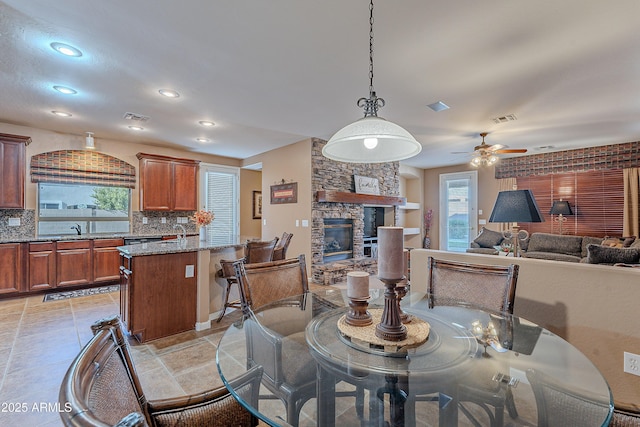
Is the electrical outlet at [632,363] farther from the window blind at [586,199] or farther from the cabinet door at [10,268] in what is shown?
the cabinet door at [10,268]

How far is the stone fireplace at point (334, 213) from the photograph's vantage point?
4.99 m

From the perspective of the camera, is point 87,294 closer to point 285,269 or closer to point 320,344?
point 285,269

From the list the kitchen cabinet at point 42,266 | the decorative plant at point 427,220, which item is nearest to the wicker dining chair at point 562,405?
the kitchen cabinet at point 42,266

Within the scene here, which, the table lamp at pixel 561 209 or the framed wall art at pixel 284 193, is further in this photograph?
the table lamp at pixel 561 209

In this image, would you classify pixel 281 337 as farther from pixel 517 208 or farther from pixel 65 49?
pixel 65 49

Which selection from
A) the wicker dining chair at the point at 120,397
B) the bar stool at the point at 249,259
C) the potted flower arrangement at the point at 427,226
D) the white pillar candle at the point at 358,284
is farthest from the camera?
the potted flower arrangement at the point at 427,226

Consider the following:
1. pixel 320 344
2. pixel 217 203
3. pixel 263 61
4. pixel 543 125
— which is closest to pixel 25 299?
pixel 217 203

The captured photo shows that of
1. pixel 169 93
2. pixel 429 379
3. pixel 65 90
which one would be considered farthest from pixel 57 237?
pixel 429 379

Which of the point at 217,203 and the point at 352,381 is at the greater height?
the point at 217,203

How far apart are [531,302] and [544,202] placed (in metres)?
5.72

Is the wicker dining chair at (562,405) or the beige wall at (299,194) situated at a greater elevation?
the beige wall at (299,194)

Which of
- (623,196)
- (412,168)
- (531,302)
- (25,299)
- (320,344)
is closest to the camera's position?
(320,344)

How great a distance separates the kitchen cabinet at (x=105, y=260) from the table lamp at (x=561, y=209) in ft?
28.0

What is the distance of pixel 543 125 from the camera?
4.30m
